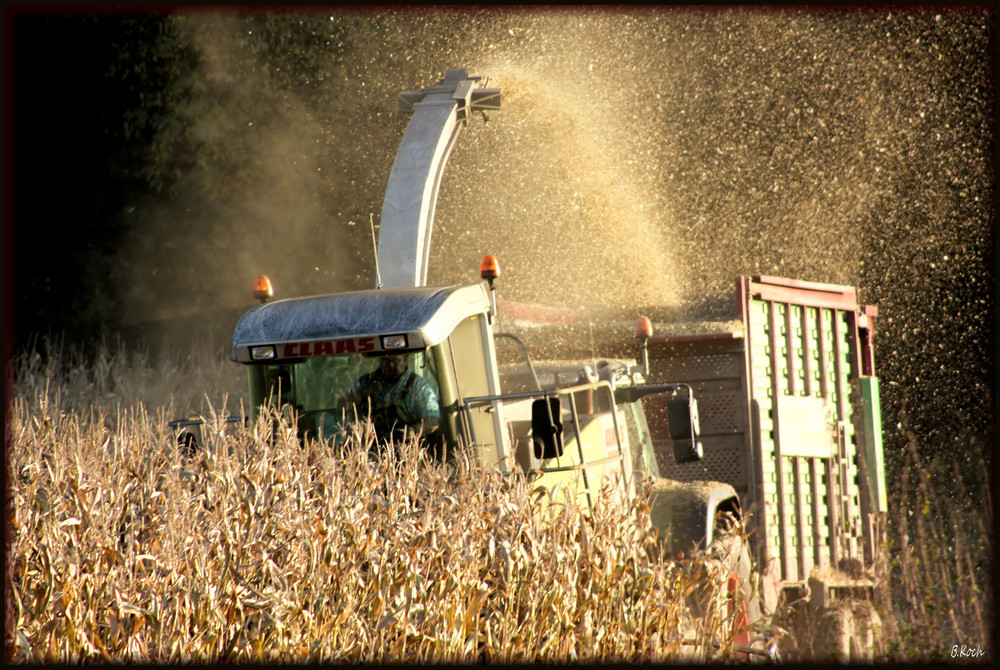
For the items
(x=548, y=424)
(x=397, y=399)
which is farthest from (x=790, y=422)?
(x=397, y=399)

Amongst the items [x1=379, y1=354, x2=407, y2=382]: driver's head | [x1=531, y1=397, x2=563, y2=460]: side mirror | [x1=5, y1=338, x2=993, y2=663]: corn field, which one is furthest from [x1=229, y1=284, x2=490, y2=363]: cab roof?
[x1=5, y1=338, x2=993, y2=663]: corn field

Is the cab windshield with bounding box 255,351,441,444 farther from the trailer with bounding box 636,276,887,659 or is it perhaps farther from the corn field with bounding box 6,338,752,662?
the trailer with bounding box 636,276,887,659

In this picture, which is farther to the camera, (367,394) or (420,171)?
(420,171)

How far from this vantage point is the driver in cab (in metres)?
5.66

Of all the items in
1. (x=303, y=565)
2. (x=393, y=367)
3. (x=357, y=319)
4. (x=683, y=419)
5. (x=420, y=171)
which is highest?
(x=420, y=171)

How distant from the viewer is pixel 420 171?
757 cm

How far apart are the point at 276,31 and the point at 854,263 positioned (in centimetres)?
871

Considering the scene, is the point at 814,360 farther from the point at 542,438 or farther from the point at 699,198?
the point at 699,198

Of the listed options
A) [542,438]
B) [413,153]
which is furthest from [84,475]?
[413,153]

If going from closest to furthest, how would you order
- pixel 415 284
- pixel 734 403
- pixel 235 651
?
pixel 235 651 → pixel 415 284 → pixel 734 403

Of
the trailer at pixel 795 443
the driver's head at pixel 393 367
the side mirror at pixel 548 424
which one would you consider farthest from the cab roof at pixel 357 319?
the trailer at pixel 795 443

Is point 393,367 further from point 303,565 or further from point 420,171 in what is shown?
point 420,171

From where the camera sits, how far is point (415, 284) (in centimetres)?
705

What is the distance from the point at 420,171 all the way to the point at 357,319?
2151 millimetres
